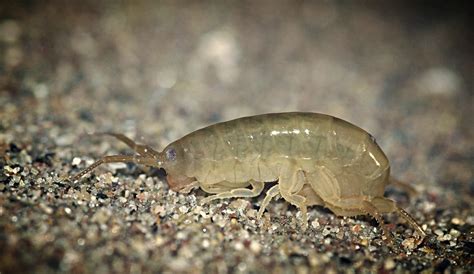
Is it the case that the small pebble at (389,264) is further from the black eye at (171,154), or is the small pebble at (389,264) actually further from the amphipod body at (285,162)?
the black eye at (171,154)

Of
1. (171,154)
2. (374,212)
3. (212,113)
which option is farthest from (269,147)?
(212,113)

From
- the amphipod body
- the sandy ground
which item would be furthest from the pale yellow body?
the sandy ground

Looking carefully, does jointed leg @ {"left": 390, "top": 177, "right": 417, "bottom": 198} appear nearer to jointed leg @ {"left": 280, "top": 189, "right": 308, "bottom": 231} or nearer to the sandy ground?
the sandy ground

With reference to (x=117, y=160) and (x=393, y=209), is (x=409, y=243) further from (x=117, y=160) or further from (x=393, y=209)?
(x=117, y=160)

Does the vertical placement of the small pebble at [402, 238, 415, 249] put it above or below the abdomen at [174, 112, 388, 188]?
below

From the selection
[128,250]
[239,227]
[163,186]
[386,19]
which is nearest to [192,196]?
[163,186]

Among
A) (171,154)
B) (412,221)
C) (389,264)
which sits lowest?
(389,264)

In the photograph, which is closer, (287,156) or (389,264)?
(389,264)
